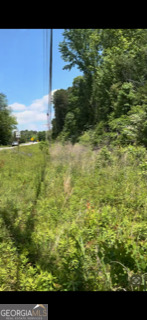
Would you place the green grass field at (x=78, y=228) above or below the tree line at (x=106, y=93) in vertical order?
below

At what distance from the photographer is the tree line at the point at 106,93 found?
7.34m

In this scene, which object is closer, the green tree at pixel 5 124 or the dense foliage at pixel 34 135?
the dense foliage at pixel 34 135

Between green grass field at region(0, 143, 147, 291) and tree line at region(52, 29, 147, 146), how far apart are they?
6.56 ft

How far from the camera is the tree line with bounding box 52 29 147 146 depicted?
24.1ft

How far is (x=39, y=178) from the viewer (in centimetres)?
548

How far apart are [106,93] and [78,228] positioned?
7.77 meters

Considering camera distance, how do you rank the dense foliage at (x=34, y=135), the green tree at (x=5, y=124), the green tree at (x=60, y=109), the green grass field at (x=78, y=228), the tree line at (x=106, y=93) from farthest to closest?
the green tree at (x=5, y=124)
the dense foliage at (x=34, y=135)
the green tree at (x=60, y=109)
the tree line at (x=106, y=93)
the green grass field at (x=78, y=228)

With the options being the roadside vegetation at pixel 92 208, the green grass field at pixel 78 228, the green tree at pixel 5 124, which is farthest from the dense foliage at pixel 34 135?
the green grass field at pixel 78 228

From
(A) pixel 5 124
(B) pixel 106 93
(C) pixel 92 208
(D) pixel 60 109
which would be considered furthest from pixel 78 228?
(A) pixel 5 124

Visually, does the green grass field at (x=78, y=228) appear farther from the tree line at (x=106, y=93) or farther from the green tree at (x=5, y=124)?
the green tree at (x=5, y=124)

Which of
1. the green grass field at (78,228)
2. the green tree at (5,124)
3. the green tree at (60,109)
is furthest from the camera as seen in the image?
the green tree at (5,124)

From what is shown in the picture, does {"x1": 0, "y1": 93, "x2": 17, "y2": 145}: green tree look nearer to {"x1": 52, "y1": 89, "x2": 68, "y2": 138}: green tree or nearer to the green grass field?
{"x1": 52, "y1": 89, "x2": 68, "y2": 138}: green tree

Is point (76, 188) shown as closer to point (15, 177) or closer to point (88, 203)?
point (88, 203)

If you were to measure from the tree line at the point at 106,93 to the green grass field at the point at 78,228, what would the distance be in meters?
2.00
